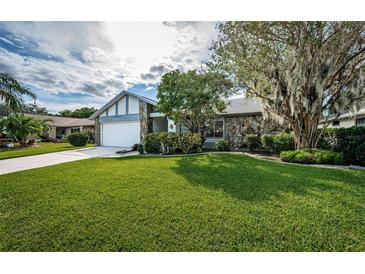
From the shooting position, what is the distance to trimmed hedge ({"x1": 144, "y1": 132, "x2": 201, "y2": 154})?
33.6ft

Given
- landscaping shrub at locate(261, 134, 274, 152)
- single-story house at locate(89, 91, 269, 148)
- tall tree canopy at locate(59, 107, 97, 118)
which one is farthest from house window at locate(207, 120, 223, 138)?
tall tree canopy at locate(59, 107, 97, 118)

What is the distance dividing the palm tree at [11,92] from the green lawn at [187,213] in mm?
4299

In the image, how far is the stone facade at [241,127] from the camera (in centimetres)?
1146

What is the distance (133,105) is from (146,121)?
2004mm

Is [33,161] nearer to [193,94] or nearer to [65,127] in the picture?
[193,94]

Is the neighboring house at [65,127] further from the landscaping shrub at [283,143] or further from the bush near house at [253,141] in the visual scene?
the landscaping shrub at [283,143]

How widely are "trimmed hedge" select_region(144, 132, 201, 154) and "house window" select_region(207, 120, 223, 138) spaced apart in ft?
9.37

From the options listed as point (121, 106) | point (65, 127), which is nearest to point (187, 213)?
point (121, 106)

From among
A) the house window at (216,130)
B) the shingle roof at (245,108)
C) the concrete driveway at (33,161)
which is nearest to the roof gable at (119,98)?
the house window at (216,130)

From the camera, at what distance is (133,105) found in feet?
47.4

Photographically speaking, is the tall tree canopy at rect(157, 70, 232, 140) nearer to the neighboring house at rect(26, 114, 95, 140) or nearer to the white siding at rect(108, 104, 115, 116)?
the white siding at rect(108, 104, 115, 116)

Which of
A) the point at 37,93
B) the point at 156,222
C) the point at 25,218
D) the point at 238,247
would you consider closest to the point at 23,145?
the point at 37,93
